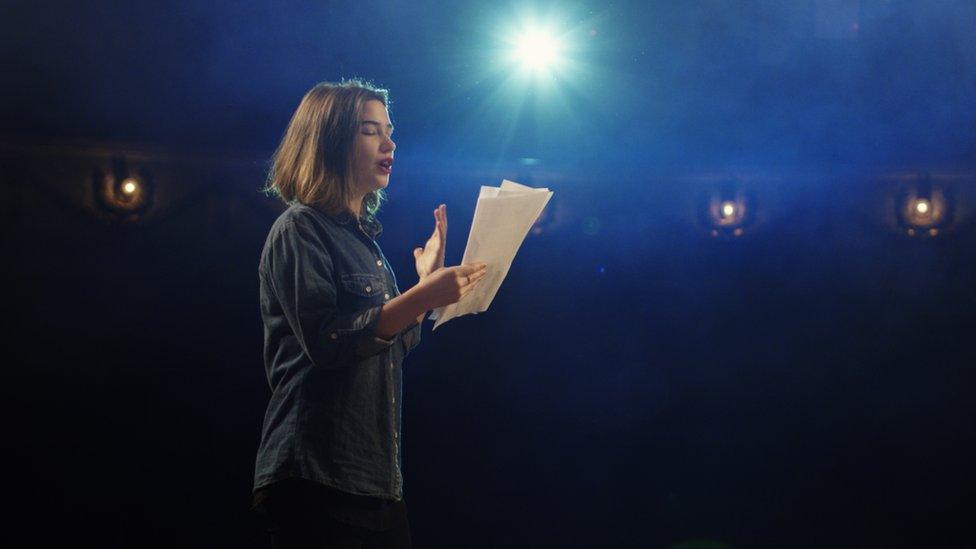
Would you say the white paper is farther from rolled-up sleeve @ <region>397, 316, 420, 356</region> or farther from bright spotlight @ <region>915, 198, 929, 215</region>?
bright spotlight @ <region>915, 198, 929, 215</region>

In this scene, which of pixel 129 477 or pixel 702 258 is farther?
pixel 702 258

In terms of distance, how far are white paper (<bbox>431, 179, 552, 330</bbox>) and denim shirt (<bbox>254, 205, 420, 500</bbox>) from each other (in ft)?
0.58

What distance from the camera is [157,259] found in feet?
9.70

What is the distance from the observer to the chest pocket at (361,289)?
104 cm

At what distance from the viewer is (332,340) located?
3.10 ft

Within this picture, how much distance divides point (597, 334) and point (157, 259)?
6.81ft

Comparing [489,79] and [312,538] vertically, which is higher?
[489,79]

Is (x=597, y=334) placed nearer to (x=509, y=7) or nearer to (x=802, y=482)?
(x=802, y=482)

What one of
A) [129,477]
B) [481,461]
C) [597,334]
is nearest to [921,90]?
[597,334]

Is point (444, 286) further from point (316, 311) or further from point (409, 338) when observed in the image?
point (409, 338)

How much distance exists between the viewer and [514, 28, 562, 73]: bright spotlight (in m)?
2.56

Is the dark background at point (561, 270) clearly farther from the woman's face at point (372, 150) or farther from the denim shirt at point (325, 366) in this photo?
the denim shirt at point (325, 366)

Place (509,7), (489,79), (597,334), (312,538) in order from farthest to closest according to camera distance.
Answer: (597,334) < (489,79) < (509,7) < (312,538)

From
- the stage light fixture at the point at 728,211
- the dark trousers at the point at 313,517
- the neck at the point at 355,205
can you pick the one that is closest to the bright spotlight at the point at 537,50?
the stage light fixture at the point at 728,211
